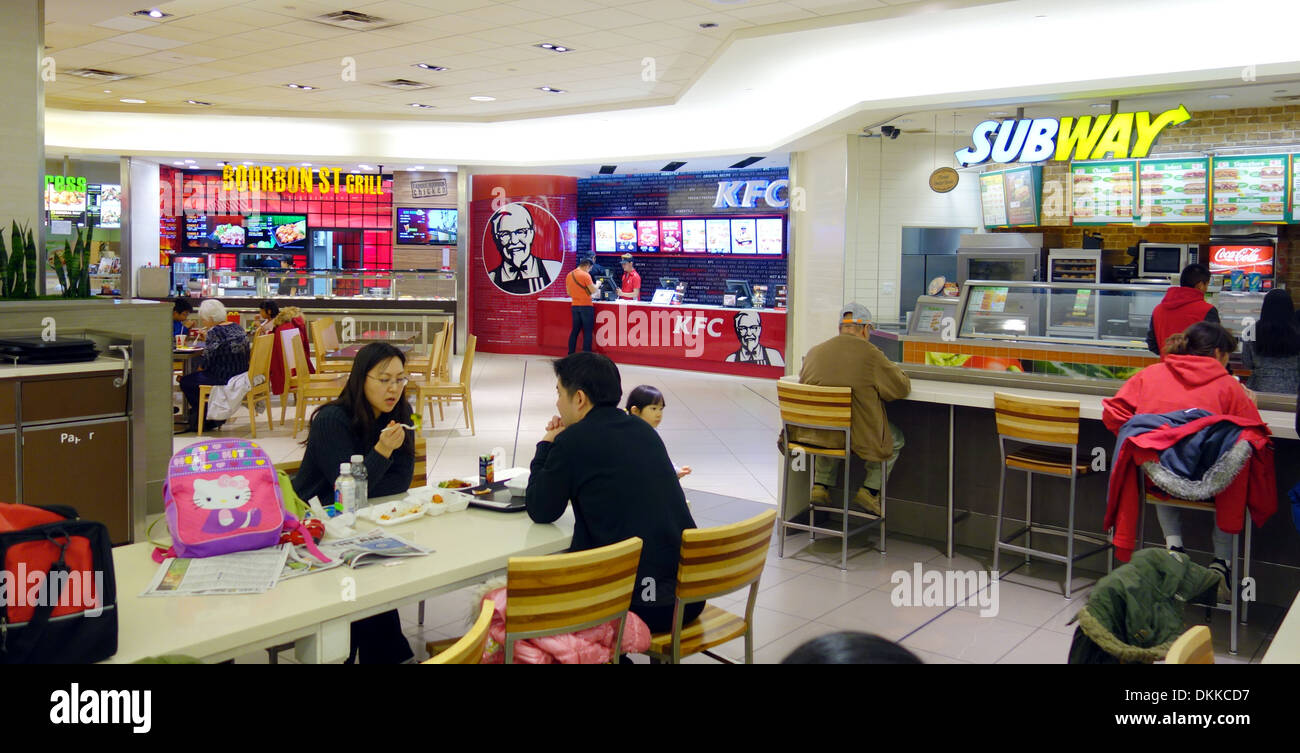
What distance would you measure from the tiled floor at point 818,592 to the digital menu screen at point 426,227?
7.06m

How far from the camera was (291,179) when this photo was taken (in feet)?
46.8

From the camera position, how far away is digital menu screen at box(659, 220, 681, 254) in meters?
15.6

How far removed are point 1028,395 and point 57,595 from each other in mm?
4812

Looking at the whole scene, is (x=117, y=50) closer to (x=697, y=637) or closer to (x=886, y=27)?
(x=886, y=27)

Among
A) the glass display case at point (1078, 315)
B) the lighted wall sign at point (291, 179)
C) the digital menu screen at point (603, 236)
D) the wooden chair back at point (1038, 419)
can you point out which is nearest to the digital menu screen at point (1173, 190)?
the glass display case at point (1078, 315)

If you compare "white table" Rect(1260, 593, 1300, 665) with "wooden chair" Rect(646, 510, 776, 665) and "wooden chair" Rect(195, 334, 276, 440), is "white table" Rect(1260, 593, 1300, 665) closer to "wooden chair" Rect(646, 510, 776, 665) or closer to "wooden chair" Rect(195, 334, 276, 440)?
"wooden chair" Rect(646, 510, 776, 665)

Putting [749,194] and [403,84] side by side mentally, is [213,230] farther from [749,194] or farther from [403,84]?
[749,194]

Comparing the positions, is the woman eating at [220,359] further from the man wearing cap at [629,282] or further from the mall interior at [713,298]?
the man wearing cap at [629,282]

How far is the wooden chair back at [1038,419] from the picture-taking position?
471 cm

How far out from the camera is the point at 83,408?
459cm

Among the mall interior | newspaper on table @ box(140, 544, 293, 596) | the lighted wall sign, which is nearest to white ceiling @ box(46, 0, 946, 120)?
the mall interior

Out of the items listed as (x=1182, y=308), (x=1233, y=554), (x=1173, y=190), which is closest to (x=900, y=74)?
(x=1173, y=190)
